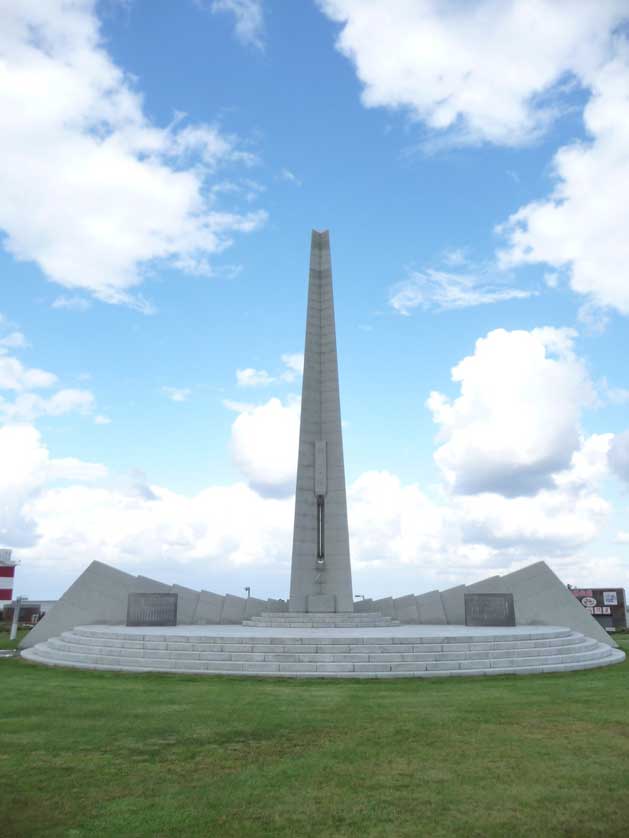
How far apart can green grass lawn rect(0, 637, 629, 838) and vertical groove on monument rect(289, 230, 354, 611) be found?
14.6 metres

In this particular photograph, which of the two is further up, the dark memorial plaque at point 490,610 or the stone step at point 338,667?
the dark memorial plaque at point 490,610

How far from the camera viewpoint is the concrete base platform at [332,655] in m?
15.4

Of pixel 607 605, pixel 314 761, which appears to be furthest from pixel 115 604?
pixel 607 605

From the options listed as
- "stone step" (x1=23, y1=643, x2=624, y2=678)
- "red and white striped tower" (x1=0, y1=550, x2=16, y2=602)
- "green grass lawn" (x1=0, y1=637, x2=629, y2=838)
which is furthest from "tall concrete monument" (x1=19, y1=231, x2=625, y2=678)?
"green grass lawn" (x1=0, y1=637, x2=629, y2=838)

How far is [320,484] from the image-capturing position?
29.3 metres

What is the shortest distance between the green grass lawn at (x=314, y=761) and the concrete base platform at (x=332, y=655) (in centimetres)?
185

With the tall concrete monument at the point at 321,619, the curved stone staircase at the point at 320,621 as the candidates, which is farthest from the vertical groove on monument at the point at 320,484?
the curved stone staircase at the point at 320,621

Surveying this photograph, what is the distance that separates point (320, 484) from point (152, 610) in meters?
9.56

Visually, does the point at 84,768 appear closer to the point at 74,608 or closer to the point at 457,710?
the point at 457,710

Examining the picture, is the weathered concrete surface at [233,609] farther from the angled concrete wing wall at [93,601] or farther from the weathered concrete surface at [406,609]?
the weathered concrete surface at [406,609]

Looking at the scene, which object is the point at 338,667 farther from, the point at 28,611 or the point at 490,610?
the point at 28,611

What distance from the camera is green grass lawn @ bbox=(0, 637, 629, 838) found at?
629 cm

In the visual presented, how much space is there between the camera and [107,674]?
620 inches

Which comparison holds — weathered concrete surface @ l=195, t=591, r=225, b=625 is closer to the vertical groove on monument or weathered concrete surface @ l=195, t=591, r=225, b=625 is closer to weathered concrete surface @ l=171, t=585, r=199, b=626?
weathered concrete surface @ l=171, t=585, r=199, b=626
